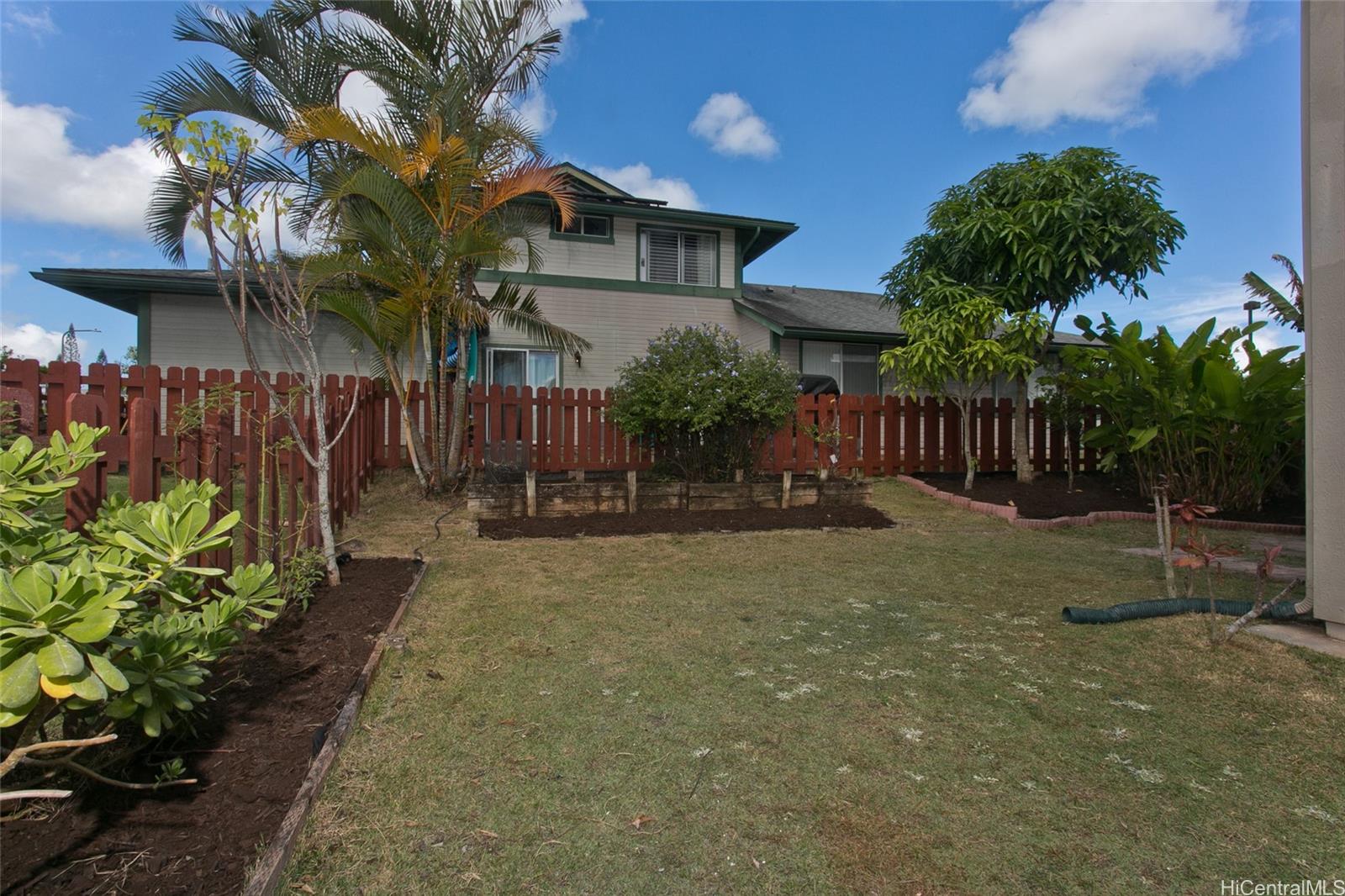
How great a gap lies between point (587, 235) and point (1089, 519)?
1021 centimetres

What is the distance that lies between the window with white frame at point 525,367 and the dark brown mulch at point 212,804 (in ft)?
33.1

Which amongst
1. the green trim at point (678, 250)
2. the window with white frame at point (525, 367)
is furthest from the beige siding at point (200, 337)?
the green trim at point (678, 250)

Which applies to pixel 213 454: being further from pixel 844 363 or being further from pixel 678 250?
pixel 844 363

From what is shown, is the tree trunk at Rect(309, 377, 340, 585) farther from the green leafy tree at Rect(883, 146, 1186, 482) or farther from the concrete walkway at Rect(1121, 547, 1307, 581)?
the green leafy tree at Rect(883, 146, 1186, 482)

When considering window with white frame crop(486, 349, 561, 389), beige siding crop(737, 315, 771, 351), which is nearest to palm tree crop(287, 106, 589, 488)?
window with white frame crop(486, 349, 561, 389)

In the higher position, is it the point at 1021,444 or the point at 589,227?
the point at 589,227

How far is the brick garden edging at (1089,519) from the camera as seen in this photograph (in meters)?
7.49

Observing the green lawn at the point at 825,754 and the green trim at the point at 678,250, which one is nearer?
the green lawn at the point at 825,754

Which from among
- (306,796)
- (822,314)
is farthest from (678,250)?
(306,796)

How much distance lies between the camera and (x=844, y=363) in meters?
14.4

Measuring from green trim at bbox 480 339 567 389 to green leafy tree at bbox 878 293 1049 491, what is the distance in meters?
6.33

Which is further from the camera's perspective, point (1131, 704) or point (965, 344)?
point (965, 344)

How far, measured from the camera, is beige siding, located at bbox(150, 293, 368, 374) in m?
11.6

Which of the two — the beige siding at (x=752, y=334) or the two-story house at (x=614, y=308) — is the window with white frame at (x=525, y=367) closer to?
the two-story house at (x=614, y=308)
